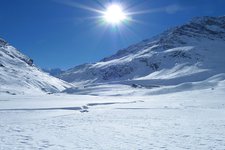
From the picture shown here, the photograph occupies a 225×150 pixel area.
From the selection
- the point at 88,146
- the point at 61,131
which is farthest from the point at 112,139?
the point at 61,131

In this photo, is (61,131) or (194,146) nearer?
(194,146)

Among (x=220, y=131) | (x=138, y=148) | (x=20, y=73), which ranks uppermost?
(x=20, y=73)

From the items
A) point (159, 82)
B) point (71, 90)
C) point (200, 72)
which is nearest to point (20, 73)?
point (71, 90)

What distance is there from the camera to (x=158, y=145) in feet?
59.4

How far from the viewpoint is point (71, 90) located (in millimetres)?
124688

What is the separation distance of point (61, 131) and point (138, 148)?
7.17 m

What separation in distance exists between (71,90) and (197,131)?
340 feet

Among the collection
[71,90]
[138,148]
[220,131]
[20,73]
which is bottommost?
[138,148]

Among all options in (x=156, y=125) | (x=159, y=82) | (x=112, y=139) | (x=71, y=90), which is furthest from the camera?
(x=159, y=82)

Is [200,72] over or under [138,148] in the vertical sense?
over

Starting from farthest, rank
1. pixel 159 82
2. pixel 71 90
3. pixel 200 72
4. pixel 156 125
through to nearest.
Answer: pixel 200 72 → pixel 159 82 → pixel 71 90 → pixel 156 125

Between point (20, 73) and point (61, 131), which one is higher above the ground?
point (20, 73)

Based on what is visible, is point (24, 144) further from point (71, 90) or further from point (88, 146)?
point (71, 90)

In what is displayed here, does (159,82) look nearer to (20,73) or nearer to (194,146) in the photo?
(20,73)
